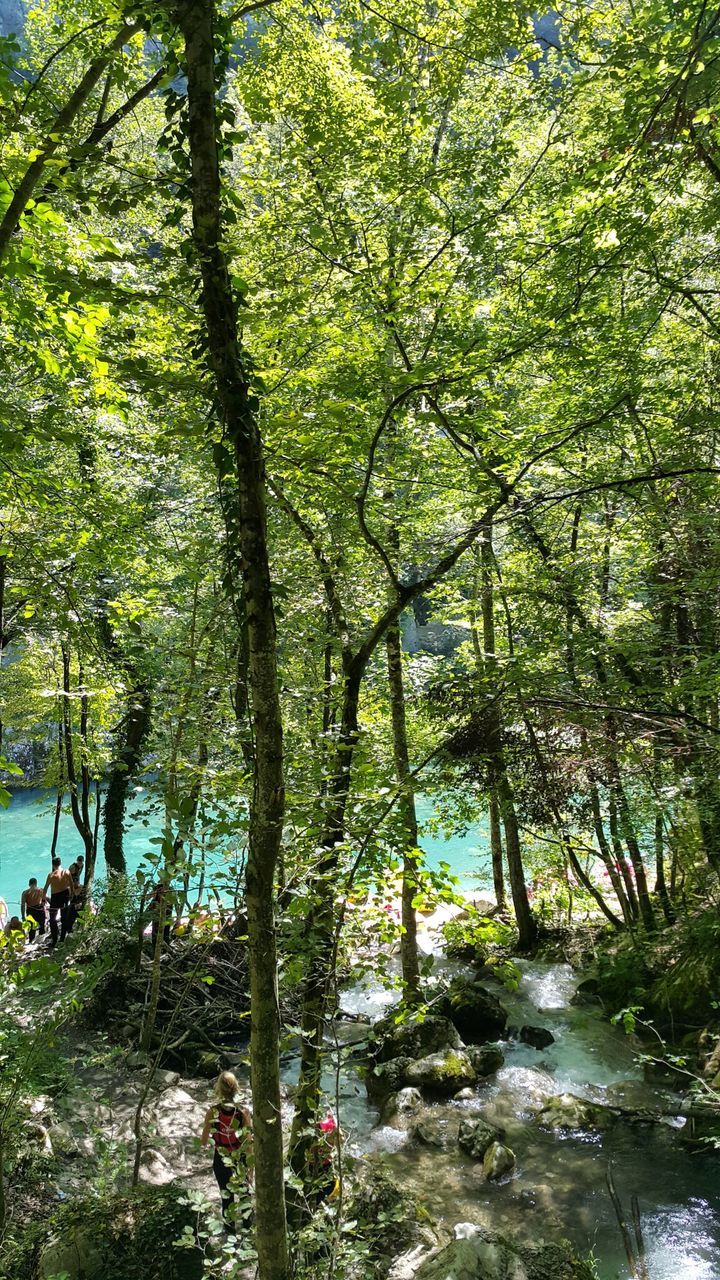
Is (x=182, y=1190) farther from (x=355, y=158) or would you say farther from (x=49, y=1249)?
(x=355, y=158)

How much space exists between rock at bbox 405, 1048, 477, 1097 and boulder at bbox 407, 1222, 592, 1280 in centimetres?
374

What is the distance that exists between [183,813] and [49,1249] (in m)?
4.00

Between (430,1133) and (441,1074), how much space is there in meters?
1.00

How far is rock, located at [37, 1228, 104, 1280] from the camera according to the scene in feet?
14.2

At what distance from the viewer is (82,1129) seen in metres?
7.36

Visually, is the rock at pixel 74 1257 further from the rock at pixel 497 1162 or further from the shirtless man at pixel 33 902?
the shirtless man at pixel 33 902

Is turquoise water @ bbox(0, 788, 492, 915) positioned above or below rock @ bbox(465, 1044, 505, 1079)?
above

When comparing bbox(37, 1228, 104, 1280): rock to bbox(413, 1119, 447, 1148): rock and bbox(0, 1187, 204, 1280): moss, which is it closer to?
bbox(0, 1187, 204, 1280): moss

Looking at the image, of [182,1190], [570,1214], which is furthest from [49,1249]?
[570,1214]

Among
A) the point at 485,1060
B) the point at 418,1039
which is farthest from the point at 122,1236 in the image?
the point at 485,1060

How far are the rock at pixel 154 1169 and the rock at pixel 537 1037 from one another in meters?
5.13

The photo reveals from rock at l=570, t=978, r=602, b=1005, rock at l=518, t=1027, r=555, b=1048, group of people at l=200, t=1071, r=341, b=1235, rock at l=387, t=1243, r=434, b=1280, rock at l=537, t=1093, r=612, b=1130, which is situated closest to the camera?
group of people at l=200, t=1071, r=341, b=1235

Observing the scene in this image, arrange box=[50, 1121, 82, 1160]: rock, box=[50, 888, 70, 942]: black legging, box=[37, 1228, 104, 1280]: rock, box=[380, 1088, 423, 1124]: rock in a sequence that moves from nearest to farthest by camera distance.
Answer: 1. box=[37, 1228, 104, 1280]: rock
2. box=[50, 1121, 82, 1160]: rock
3. box=[380, 1088, 423, 1124]: rock
4. box=[50, 888, 70, 942]: black legging

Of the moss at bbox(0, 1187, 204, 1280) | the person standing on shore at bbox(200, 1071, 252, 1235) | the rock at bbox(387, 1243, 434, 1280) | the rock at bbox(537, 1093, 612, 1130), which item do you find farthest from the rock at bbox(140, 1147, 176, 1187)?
the rock at bbox(537, 1093, 612, 1130)
